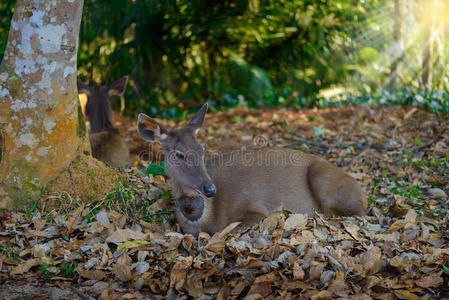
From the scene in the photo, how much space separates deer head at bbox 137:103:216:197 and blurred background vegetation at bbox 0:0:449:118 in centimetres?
445

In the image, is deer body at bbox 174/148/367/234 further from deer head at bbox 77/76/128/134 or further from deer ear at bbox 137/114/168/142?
deer head at bbox 77/76/128/134

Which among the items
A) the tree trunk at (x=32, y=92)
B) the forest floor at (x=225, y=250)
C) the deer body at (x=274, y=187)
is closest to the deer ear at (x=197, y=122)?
the deer body at (x=274, y=187)

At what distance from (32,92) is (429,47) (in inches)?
319

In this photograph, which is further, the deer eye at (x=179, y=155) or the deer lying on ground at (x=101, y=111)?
the deer lying on ground at (x=101, y=111)

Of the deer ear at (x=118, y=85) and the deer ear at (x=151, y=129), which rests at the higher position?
the deer ear at (x=118, y=85)

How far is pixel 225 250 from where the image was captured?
3811mm

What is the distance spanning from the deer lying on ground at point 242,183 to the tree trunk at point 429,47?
5.66 m

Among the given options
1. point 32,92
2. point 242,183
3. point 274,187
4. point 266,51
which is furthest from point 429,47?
point 32,92

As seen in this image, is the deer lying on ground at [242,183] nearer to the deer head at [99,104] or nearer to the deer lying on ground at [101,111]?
the deer lying on ground at [101,111]

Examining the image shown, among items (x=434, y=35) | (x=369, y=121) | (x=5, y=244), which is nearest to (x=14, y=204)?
(x=5, y=244)

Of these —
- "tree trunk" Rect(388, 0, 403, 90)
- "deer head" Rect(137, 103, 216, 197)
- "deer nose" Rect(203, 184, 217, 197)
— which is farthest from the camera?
"tree trunk" Rect(388, 0, 403, 90)

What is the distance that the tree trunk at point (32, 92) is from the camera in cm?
423

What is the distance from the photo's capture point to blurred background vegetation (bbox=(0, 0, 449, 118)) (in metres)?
9.34

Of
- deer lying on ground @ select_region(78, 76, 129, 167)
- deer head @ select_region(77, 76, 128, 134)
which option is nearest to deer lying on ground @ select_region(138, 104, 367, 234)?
deer lying on ground @ select_region(78, 76, 129, 167)
